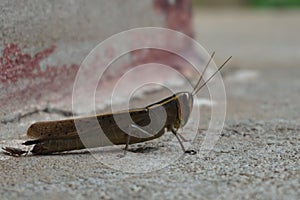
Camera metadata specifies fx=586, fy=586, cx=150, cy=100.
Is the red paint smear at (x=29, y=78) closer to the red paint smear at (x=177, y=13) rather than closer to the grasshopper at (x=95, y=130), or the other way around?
the grasshopper at (x=95, y=130)

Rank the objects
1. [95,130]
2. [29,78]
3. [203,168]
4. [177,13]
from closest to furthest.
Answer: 1. [203,168]
2. [95,130]
3. [29,78]
4. [177,13]

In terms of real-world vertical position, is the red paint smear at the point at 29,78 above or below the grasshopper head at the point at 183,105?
above

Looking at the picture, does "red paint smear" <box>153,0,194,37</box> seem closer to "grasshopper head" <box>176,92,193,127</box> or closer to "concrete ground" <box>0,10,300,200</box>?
"concrete ground" <box>0,10,300,200</box>

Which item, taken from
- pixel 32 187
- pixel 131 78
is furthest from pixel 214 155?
pixel 131 78

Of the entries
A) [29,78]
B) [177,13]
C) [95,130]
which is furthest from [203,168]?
[177,13]

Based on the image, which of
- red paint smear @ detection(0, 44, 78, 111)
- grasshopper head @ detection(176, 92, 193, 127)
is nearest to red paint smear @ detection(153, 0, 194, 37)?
red paint smear @ detection(0, 44, 78, 111)

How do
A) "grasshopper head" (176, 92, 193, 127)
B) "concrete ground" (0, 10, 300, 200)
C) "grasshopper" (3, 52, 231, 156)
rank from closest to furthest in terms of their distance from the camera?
"concrete ground" (0, 10, 300, 200)
"grasshopper" (3, 52, 231, 156)
"grasshopper head" (176, 92, 193, 127)

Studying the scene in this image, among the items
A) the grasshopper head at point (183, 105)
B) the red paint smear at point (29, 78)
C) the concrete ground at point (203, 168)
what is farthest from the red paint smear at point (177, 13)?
the grasshopper head at point (183, 105)

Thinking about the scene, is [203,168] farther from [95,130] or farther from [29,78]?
[29,78]

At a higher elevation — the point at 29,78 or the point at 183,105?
the point at 29,78
